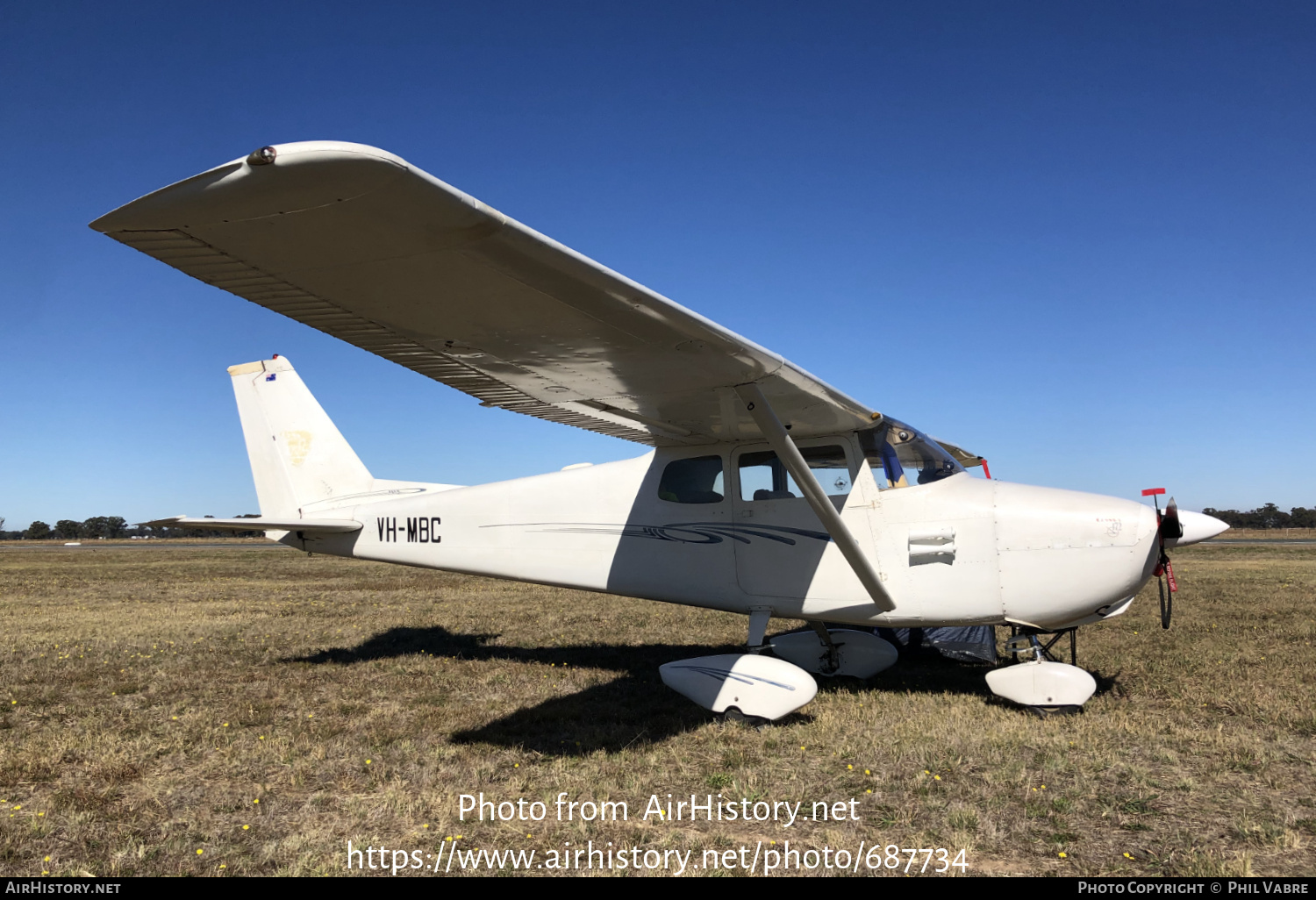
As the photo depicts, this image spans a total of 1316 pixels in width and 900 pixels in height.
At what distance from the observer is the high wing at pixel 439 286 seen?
8.80 feet

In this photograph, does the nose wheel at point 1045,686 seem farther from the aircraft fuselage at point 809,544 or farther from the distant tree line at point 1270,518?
the distant tree line at point 1270,518

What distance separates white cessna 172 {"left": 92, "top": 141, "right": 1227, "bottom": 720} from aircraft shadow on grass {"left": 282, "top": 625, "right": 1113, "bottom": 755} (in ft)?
1.24

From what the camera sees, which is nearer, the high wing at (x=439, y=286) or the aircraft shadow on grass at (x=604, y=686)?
the high wing at (x=439, y=286)

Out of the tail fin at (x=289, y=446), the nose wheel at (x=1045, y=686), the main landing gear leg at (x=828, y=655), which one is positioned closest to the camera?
the nose wheel at (x=1045, y=686)

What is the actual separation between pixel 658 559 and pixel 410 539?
3.05 metres

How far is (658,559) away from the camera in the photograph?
710 cm

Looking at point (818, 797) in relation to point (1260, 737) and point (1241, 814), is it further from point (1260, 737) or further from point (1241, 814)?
point (1260, 737)

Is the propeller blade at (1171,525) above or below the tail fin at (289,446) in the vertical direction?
below

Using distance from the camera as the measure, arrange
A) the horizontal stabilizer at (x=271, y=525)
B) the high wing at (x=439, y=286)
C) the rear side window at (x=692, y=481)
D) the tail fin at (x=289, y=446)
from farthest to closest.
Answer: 1. the tail fin at (x=289, y=446)
2. the horizontal stabilizer at (x=271, y=525)
3. the rear side window at (x=692, y=481)
4. the high wing at (x=439, y=286)

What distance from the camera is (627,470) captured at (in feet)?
24.5

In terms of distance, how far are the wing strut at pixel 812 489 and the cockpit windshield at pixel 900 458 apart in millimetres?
760

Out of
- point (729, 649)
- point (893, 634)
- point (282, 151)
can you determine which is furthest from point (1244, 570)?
point (282, 151)

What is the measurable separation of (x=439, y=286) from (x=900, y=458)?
172 inches

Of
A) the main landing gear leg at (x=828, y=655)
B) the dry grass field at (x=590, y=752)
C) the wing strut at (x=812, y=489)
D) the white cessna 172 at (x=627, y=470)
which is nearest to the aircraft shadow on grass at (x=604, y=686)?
the dry grass field at (x=590, y=752)
